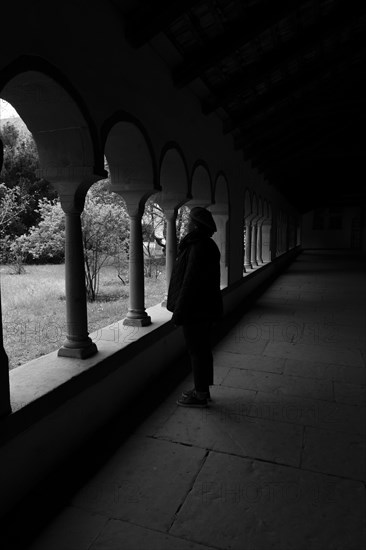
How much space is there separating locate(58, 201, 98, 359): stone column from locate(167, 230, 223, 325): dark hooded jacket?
0.62 metres

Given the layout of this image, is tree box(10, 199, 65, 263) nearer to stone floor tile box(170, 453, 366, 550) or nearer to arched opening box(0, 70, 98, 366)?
arched opening box(0, 70, 98, 366)

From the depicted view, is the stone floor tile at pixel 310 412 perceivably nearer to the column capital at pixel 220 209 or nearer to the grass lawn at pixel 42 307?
the grass lawn at pixel 42 307

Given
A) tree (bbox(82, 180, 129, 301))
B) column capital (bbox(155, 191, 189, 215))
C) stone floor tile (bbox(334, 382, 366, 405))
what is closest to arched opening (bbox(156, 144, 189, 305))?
column capital (bbox(155, 191, 189, 215))

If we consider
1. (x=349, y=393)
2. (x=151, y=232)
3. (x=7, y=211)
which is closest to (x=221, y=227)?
(x=349, y=393)

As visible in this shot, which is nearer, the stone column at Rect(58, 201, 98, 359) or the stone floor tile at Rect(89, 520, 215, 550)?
the stone floor tile at Rect(89, 520, 215, 550)

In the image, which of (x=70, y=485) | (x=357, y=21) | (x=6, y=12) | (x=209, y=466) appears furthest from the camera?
(x=357, y=21)

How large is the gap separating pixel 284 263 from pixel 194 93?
10377 mm

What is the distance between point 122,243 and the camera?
8.44 metres

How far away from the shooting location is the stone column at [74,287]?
8.20 ft

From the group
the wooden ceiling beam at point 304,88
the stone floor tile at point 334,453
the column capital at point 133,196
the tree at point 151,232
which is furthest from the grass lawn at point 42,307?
the wooden ceiling beam at point 304,88

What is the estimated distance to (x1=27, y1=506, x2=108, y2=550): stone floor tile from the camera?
1.57 meters

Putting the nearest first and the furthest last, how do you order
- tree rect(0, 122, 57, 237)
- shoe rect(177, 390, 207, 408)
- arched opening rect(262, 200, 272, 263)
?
1. shoe rect(177, 390, 207, 408)
2. tree rect(0, 122, 57, 237)
3. arched opening rect(262, 200, 272, 263)

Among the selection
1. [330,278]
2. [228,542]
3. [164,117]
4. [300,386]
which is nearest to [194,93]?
[164,117]

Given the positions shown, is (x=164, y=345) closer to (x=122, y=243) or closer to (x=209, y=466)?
(x=209, y=466)
